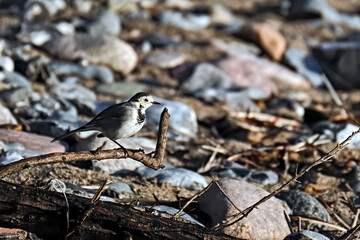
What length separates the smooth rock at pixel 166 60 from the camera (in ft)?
27.5

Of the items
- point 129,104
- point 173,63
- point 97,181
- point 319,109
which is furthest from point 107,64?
point 129,104

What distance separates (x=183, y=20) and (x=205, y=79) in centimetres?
216

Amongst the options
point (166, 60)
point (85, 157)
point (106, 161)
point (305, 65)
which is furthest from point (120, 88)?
point (85, 157)

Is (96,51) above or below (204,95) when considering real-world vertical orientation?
above

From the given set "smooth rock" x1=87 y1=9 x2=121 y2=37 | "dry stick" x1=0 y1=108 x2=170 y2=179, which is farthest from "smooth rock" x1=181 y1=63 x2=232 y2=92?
"dry stick" x1=0 y1=108 x2=170 y2=179

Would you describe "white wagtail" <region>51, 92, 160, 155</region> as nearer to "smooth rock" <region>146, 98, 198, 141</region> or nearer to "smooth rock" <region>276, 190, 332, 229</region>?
"smooth rock" <region>276, 190, 332, 229</region>

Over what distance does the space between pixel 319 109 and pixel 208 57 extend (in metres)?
2.01

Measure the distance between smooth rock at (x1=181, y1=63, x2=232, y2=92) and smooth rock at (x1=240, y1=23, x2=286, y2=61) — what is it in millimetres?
1522

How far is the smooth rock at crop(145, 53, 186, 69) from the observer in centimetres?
838

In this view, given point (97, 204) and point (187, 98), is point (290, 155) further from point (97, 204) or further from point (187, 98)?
point (97, 204)

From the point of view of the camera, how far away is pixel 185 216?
400 centimetres

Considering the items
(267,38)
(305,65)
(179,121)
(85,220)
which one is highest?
(85,220)

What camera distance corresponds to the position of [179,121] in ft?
21.1

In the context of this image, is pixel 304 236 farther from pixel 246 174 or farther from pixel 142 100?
pixel 246 174
